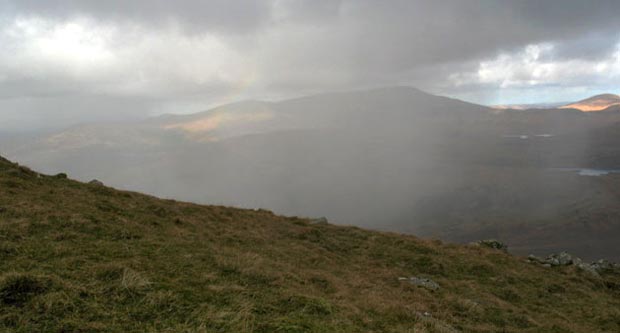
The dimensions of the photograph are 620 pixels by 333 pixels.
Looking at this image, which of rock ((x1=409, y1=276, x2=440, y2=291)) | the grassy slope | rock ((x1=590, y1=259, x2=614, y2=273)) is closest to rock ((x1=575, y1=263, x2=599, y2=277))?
the grassy slope

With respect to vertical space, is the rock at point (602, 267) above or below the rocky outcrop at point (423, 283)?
below

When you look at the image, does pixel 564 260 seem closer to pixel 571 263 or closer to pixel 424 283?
pixel 571 263

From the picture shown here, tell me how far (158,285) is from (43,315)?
2.55m

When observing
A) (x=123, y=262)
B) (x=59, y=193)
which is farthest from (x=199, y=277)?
(x=59, y=193)

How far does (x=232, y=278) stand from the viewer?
11.4m

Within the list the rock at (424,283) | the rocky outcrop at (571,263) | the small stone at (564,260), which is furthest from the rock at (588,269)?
the rock at (424,283)

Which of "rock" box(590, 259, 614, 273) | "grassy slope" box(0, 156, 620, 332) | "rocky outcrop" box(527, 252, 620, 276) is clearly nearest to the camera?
"grassy slope" box(0, 156, 620, 332)

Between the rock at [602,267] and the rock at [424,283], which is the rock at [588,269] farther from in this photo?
the rock at [424,283]

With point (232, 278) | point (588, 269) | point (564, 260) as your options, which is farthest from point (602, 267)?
point (232, 278)

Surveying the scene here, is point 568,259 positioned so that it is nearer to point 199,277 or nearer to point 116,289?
point 199,277

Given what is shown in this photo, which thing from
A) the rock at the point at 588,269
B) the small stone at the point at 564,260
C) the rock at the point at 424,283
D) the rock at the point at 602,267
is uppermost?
the rock at the point at 424,283

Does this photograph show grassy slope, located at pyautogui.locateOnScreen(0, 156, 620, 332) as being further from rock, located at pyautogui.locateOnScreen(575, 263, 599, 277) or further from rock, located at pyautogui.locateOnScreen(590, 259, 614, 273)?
rock, located at pyautogui.locateOnScreen(590, 259, 614, 273)

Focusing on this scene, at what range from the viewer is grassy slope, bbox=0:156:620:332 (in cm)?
803

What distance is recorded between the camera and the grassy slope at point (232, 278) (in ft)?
26.3
